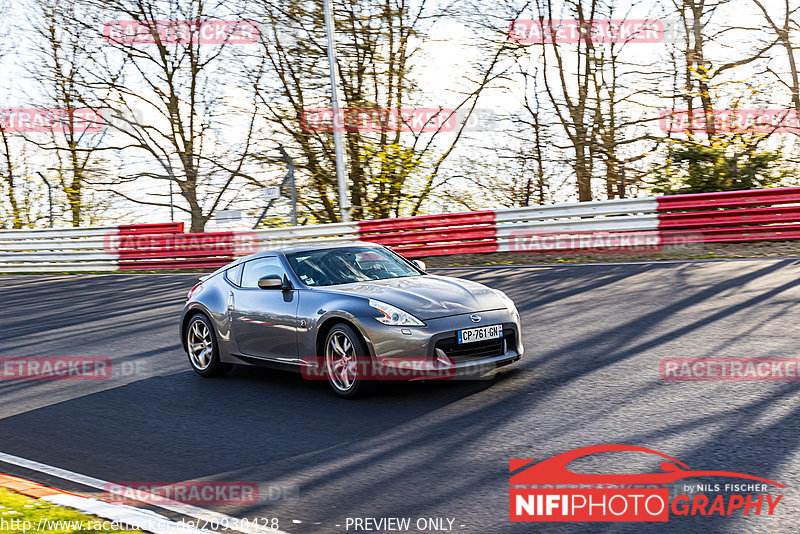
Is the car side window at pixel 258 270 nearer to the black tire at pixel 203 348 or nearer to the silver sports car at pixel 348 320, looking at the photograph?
the silver sports car at pixel 348 320

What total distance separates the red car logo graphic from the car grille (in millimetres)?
1730

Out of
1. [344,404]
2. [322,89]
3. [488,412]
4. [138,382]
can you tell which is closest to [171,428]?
[344,404]

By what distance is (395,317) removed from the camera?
6867mm

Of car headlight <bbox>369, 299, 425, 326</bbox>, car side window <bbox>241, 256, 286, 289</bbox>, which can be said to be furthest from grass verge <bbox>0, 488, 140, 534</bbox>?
car side window <bbox>241, 256, 286, 289</bbox>

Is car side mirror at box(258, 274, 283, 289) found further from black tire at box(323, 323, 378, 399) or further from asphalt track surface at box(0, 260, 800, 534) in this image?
asphalt track surface at box(0, 260, 800, 534)

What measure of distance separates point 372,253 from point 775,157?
1246 centimetres

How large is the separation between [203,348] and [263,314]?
3.94 ft

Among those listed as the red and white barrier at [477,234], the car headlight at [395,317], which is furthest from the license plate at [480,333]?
the red and white barrier at [477,234]

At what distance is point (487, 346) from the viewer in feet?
22.9

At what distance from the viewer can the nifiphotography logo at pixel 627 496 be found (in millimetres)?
4188

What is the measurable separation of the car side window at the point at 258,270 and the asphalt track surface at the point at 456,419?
39.4 inches

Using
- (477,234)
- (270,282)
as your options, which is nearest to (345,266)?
(270,282)

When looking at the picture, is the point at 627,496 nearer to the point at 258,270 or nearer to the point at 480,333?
the point at 480,333

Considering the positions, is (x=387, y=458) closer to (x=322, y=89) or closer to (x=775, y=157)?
(x=775, y=157)
